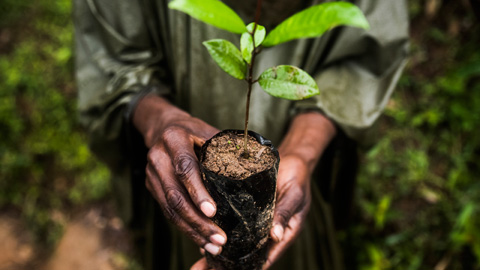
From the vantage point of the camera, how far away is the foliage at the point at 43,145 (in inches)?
89.4

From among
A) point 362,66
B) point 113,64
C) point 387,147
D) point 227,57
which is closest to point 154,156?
point 227,57

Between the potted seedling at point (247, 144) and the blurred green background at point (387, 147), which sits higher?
the potted seedling at point (247, 144)

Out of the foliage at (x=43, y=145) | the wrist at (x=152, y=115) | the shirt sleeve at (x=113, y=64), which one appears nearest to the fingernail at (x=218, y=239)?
the wrist at (x=152, y=115)

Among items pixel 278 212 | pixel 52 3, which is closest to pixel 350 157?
pixel 278 212

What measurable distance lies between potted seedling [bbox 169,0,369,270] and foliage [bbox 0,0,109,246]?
5.53 feet

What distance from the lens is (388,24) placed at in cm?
114

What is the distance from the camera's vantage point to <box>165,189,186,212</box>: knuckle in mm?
741

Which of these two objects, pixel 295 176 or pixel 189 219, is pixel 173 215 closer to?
pixel 189 219

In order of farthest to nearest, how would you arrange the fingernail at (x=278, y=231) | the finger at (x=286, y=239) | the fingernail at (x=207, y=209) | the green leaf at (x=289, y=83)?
the finger at (x=286, y=239) → the fingernail at (x=278, y=231) → the fingernail at (x=207, y=209) → the green leaf at (x=289, y=83)

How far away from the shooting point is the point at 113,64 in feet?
4.02

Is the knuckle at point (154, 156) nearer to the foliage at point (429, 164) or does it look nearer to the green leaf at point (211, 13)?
the green leaf at point (211, 13)

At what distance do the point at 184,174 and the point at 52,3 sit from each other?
7.57 ft

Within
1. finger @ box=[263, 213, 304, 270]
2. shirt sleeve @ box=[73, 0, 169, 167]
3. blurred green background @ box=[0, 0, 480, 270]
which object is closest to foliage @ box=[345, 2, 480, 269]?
blurred green background @ box=[0, 0, 480, 270]

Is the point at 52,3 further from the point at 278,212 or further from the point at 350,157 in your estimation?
the point at 278,212
